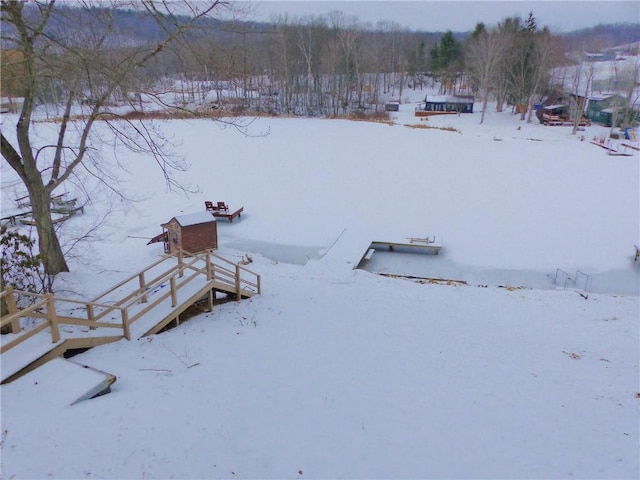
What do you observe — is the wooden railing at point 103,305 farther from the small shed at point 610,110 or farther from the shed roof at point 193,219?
the small shed at point 610,110

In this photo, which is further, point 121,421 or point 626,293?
point 626,293

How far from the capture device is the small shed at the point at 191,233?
47.4ft

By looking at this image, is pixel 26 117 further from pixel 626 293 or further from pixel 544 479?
pixel 626 293

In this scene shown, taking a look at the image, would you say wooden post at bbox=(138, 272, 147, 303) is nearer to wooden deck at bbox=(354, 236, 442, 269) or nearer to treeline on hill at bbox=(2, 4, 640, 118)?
treeline on hill at bbox=(2, 4, 640, 118)

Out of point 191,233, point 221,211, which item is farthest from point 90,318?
point 221,211

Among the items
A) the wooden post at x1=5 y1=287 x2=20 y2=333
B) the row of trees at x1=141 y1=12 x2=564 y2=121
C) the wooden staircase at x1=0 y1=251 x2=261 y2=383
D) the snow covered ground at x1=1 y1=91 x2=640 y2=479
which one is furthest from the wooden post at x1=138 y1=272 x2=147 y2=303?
the row of trees at x1=141 y1=12 x2=564 y2=121

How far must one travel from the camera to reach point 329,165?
27156 mm

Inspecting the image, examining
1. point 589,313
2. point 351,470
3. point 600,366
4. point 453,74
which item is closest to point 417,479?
point 351,470

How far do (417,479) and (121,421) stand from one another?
3259 mm

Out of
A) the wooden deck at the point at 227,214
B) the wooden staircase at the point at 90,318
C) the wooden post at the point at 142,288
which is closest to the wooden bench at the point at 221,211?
the wooden deck at the point at 227,214

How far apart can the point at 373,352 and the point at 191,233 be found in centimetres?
878

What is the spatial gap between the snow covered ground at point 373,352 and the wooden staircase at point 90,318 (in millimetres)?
345

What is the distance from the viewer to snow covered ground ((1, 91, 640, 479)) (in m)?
4.71

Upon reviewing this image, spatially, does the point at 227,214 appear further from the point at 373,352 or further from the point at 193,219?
the point at 373,352
